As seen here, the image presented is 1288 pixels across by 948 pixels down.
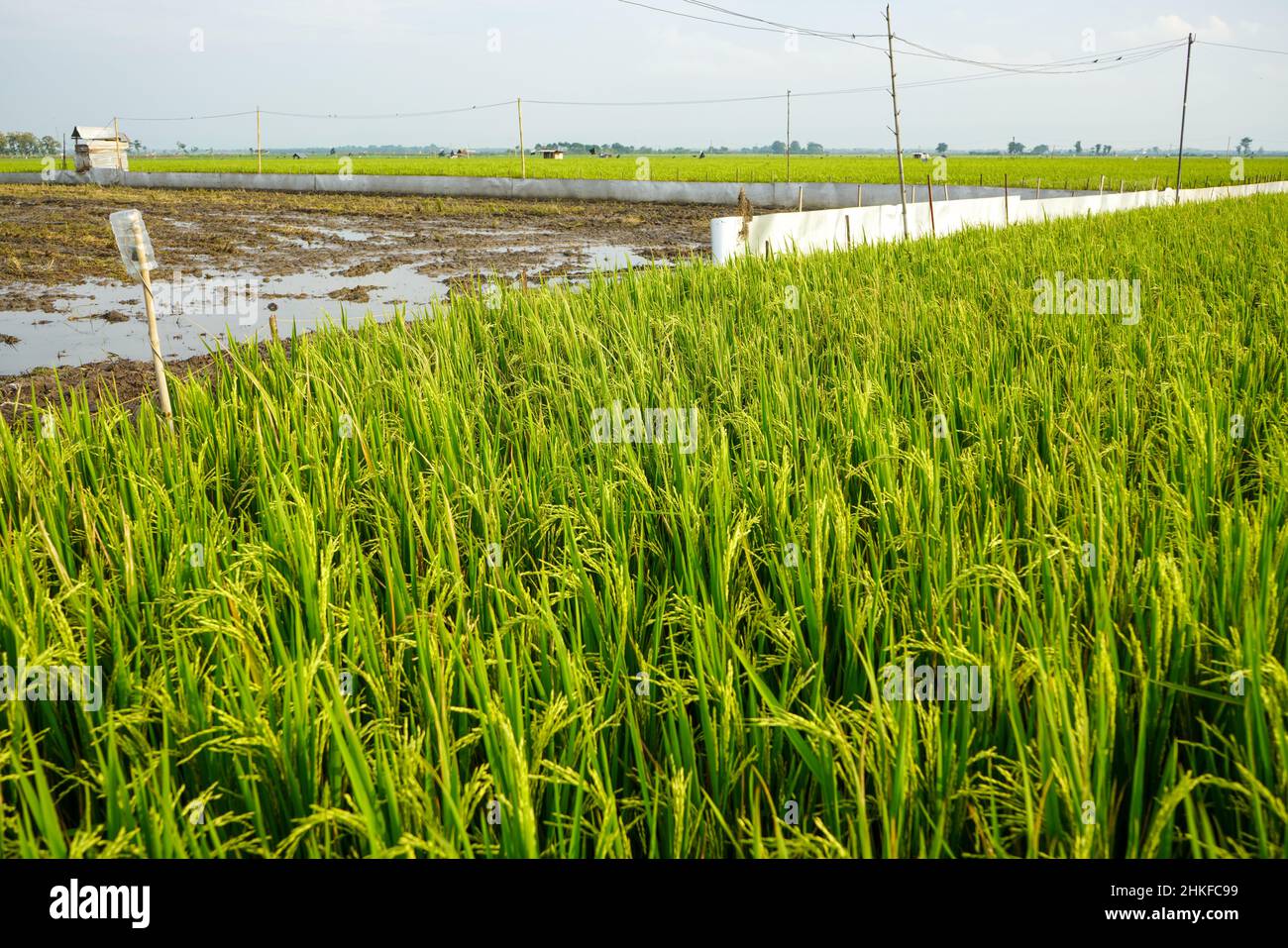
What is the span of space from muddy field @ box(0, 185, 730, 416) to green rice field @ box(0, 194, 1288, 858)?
55.9 inches

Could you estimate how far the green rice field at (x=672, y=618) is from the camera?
1.26 m

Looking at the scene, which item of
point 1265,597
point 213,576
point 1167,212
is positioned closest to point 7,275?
point 213,576

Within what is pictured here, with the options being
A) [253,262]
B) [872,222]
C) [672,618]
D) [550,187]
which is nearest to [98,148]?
[550,187]

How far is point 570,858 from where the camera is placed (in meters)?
1.17

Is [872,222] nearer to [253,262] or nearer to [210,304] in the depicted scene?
[210,304]

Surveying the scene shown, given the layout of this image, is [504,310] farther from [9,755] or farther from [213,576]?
[9,755]

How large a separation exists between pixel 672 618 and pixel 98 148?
41661mm

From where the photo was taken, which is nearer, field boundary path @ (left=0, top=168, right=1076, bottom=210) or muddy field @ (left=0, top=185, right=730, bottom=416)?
muddy field @ (left=0, top=185, right=730, bottom=416)

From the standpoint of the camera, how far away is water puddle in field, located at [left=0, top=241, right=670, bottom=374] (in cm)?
789

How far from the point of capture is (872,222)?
12.9m

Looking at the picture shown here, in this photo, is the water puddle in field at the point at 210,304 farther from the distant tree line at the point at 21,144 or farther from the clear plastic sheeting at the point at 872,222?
the distant tree line at the point at 21,144

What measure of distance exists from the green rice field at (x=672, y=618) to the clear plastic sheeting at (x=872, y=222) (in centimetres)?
486

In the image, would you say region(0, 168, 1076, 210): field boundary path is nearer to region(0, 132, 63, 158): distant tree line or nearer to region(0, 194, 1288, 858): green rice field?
region(0, 194, 1288, 858): green rice field

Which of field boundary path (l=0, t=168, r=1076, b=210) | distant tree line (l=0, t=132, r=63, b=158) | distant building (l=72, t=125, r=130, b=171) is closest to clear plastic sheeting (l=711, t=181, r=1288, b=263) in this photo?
field boundary path (l=0, t=168, r=1076, b=210)
